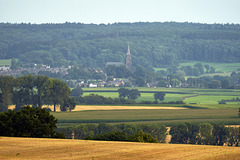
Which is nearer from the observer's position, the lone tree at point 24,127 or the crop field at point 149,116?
the lone tree at point 24,127

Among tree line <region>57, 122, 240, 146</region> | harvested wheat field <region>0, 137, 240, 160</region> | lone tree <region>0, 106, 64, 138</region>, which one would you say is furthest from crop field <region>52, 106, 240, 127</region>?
harvested wheat field <region>0, 137, 240, 160</region>

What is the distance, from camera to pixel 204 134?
89312 millimetres

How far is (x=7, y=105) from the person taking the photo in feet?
424

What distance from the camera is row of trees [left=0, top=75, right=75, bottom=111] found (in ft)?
440

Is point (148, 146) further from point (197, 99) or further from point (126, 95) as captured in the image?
point (126, 95)

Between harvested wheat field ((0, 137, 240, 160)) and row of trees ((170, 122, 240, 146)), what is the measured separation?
43.3 m

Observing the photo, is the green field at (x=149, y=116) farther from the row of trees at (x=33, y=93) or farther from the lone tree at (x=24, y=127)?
the lone tree at (x=24, y=127)

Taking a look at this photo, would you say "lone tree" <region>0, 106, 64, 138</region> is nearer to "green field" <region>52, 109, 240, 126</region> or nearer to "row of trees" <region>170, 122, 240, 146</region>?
"row of trees" <region>170, 122, 240, 146</region>

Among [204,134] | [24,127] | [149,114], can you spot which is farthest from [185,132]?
[24,127]

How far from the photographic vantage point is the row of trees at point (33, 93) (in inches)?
5285

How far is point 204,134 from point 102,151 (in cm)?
5026

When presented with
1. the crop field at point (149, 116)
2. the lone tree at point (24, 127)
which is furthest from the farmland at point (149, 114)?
the lone tree at point (24, 127)

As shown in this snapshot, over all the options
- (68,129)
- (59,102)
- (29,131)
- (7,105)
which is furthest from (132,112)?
(29,131)

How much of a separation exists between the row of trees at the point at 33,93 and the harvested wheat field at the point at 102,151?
87.6 meters
